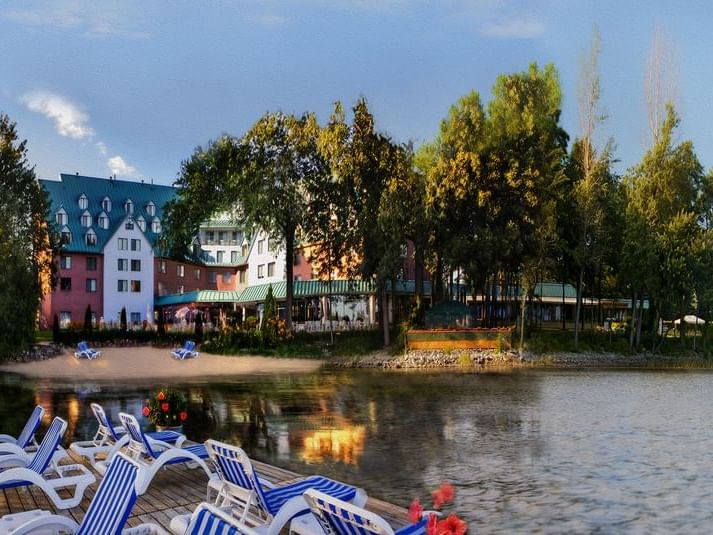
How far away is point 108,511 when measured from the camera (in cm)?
583

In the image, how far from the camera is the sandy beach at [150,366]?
34.2 m

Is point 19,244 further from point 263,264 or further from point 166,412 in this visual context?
point 263,264

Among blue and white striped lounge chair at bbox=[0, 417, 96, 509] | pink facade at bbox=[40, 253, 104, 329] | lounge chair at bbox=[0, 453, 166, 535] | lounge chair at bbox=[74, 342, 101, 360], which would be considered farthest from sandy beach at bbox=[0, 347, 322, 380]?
Answer: pink facade at bbox=[40, 253, 104, 329]

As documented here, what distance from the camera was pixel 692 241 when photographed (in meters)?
45.9

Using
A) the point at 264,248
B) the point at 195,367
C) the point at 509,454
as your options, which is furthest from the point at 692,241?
the point at 264,248

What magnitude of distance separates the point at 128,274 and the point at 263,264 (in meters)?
18.2

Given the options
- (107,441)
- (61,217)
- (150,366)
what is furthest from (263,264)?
(107,441)

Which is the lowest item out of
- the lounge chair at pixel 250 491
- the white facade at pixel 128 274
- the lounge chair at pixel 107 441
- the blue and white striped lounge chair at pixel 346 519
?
the lounge chair at pixel 107 441

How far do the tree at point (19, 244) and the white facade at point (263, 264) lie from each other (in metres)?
22.9

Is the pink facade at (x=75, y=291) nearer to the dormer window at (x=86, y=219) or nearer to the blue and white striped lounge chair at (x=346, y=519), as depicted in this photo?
the dormer window at (x=86, y=219)

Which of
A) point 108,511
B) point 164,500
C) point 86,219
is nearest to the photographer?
point 108,511

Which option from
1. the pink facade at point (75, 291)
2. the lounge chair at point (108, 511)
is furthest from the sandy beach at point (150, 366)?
the pink facade at point (75, 291)

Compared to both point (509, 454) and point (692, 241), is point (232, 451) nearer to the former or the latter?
point (509, 454)

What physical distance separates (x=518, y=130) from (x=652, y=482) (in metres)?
36.9
